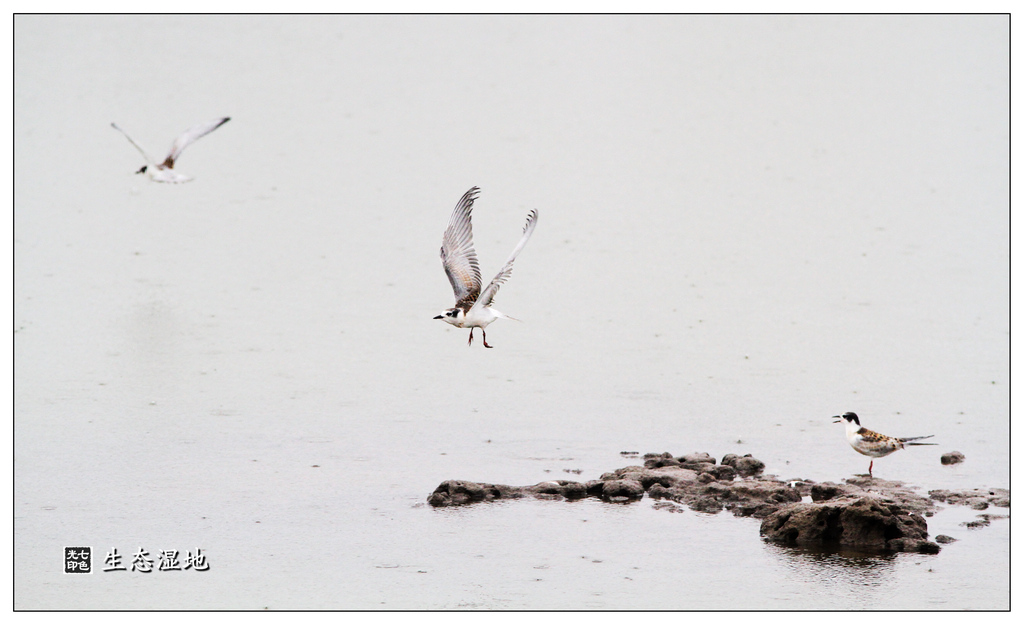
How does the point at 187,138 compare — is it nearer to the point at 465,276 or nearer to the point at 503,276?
→ the point at 465,276

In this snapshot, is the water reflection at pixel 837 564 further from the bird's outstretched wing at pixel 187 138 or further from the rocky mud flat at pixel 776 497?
the bird's outstretched wing at pixel 187 138

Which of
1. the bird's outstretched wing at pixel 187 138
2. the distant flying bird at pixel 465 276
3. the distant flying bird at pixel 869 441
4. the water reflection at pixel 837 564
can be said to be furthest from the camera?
the bird's outstretched wing at pixel 187 138

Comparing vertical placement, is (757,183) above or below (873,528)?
above

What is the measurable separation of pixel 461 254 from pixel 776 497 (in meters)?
2.72

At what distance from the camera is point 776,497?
31.4 ft

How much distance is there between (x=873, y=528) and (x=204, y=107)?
15.7m

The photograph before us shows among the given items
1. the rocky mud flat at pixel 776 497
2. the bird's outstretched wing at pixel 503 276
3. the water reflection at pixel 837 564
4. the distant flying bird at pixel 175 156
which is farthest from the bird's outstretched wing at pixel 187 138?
the water reflection at pixel 837 564

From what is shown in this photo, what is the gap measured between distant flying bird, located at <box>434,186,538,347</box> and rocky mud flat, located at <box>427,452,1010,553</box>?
1347mm

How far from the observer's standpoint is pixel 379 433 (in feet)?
36.1

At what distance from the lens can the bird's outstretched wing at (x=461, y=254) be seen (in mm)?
9203

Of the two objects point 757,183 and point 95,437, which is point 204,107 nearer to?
point 757,183

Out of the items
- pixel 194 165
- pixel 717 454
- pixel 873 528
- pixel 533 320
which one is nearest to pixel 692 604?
pixel 873 528

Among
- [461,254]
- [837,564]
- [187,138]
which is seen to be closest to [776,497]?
[837,564]

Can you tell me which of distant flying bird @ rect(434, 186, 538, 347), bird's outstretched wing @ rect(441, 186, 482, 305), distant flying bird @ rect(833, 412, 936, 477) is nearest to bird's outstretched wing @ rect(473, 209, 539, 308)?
distant flying bird @ rect(434, 186, 538, 347)
